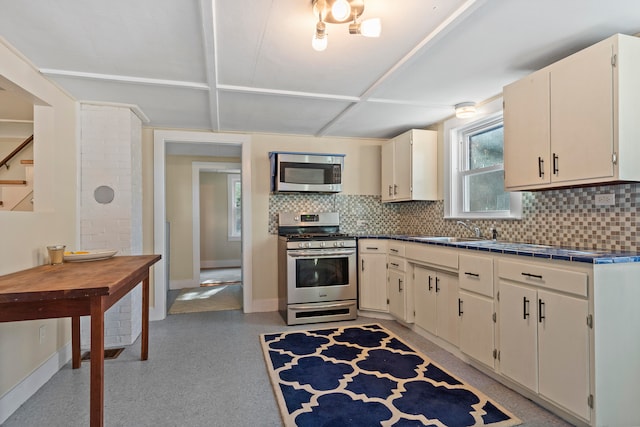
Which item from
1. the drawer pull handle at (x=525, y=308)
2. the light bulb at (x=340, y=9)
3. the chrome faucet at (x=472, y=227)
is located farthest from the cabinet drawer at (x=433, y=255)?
the light bulb at (x=340, y=9)

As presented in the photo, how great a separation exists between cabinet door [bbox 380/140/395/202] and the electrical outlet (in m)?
2.15

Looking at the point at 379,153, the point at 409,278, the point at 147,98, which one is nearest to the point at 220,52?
the point at 147,98

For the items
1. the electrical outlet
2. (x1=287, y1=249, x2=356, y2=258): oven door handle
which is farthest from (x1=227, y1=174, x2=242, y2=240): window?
the electrical outlet

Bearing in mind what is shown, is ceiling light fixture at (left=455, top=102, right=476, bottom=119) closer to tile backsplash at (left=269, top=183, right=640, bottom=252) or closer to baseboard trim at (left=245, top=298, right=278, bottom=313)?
tile backsplash at (left=269, top=183, right=640, bottom=252)

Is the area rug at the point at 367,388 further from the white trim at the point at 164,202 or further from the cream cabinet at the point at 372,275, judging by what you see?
the white trim at the point at 164,202

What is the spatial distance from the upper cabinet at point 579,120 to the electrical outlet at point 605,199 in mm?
290

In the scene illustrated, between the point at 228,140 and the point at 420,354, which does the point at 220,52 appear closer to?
the point at 228,140

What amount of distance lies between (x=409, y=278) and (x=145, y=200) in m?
3.01

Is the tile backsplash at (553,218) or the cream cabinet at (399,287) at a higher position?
the tile backsplash at (553,218)

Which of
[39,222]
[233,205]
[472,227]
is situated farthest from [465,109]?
[233,205]

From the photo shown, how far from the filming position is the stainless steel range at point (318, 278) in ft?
11.8

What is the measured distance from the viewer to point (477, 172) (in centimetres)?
330

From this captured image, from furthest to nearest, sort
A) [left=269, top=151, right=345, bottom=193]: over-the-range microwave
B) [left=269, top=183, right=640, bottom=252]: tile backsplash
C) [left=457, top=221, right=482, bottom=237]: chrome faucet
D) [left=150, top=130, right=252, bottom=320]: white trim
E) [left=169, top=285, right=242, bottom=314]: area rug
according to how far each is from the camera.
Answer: [left=169, top=285, right=242, bottom=314]: area rug < [left=269, top=151, right=345, bottom=193]: over-the-range microwave < [left=150, top=130, right=252, bottom=320]: white trim < [left=457, top=221, right=482, bottom=237]: chrome faucet < [left=269, top=183, right=640, bottom=252]: tile backsplash

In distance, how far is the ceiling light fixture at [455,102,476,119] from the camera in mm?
3109
